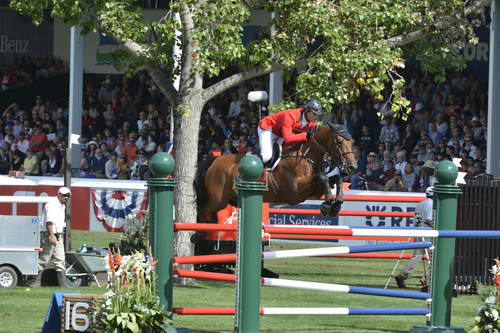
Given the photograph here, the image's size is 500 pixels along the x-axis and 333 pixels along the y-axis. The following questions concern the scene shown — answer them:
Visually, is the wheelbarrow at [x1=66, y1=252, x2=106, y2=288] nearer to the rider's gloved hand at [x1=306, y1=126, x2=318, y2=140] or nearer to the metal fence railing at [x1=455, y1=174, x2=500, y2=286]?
the rider's gloved hand at [x1=306, y1=126, x2=318, y2=140]

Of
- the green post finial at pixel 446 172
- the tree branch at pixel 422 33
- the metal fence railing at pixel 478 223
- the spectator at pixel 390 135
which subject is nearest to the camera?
the green post finial at pixel 446 172

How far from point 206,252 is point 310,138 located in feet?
7.48

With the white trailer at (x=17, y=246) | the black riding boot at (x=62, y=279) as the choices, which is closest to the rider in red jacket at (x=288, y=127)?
the black riding boot at (x=62, y=279)

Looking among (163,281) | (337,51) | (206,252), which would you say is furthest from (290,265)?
(163,281)

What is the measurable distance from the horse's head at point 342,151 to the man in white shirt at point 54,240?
415 cm

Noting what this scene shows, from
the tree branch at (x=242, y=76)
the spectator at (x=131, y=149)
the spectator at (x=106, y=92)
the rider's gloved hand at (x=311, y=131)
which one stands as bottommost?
the rider's gloved hand at (x=311, y=131)

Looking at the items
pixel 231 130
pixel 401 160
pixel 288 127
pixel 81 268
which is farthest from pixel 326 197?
pixel 231 130

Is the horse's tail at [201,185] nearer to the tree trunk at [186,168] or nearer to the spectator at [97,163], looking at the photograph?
the tree trunk at [186,168]

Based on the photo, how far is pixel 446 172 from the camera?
7.79 metres

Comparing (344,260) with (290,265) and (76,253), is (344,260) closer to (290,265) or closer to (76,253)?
(290,265)

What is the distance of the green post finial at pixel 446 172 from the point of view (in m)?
7.79

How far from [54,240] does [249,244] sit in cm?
881

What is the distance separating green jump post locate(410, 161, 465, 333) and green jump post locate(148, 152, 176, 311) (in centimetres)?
184

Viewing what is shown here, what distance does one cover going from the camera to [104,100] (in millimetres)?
32000
